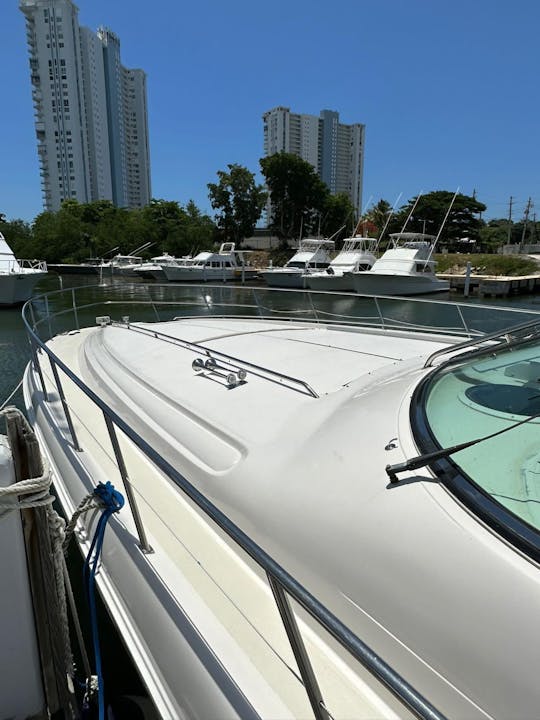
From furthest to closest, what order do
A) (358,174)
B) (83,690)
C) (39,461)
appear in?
(358,174) < (83,690) < (39,461)

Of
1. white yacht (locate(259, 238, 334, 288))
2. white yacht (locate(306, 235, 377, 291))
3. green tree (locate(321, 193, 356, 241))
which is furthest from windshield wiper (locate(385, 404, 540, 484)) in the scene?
green tree (locate(321, 193, 356, 241))

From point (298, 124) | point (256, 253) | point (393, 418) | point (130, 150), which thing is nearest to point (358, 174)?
point (298, 124)

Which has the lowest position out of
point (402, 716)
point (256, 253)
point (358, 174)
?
point (402, 716)

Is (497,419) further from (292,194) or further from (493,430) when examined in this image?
(292,194)

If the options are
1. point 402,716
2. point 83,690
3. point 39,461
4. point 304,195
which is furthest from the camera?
point 304,195

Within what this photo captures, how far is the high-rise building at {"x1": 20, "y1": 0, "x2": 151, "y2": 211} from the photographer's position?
9775 cm

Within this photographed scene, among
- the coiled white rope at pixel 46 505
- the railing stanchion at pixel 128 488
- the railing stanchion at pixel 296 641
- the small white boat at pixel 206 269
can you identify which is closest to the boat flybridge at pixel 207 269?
the small white boat at pixel 206 269

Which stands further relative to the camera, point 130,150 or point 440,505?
point 130,150

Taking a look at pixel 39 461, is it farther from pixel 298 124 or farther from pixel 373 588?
pixel 298 124

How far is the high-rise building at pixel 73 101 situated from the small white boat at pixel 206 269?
249ft

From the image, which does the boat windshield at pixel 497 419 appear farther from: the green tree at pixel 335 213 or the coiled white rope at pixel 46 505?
the green tree at pixel 335 213

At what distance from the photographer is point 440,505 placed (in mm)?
1350

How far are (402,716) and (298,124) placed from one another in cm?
12282

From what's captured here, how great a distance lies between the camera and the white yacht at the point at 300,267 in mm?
36531
